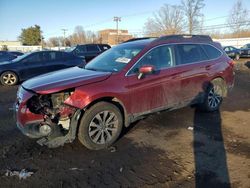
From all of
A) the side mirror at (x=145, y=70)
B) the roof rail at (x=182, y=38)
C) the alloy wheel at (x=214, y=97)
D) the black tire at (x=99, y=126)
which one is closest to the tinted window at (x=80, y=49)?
→ the roof rail at (x=182, y=38)

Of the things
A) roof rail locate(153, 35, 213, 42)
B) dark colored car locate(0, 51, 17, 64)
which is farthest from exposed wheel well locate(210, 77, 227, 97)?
dark colored car locate(0, 51, 17, 64)

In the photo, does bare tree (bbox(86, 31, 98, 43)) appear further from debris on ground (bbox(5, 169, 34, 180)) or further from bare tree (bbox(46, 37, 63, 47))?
debris on ground (bbox(5, 169, 34, 180))

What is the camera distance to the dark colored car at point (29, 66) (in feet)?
41.7

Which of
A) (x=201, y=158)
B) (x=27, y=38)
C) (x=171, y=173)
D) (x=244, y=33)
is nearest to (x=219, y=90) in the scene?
(x=201, y=158)

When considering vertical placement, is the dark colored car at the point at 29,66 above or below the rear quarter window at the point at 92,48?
below

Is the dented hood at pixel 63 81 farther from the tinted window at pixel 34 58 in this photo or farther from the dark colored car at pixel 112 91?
the tinted window at pixel 34 58

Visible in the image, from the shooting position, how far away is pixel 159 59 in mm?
5848

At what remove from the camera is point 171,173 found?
408cm

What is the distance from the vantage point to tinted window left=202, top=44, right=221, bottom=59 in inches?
278

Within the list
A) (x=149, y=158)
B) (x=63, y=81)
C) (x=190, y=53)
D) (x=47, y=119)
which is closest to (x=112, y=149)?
(x=149, y=158)

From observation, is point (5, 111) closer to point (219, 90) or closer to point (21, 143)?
point (21, 143)

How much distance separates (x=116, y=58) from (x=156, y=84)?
962mm

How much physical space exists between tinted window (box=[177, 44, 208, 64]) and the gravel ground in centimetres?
135

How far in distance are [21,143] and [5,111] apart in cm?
282
